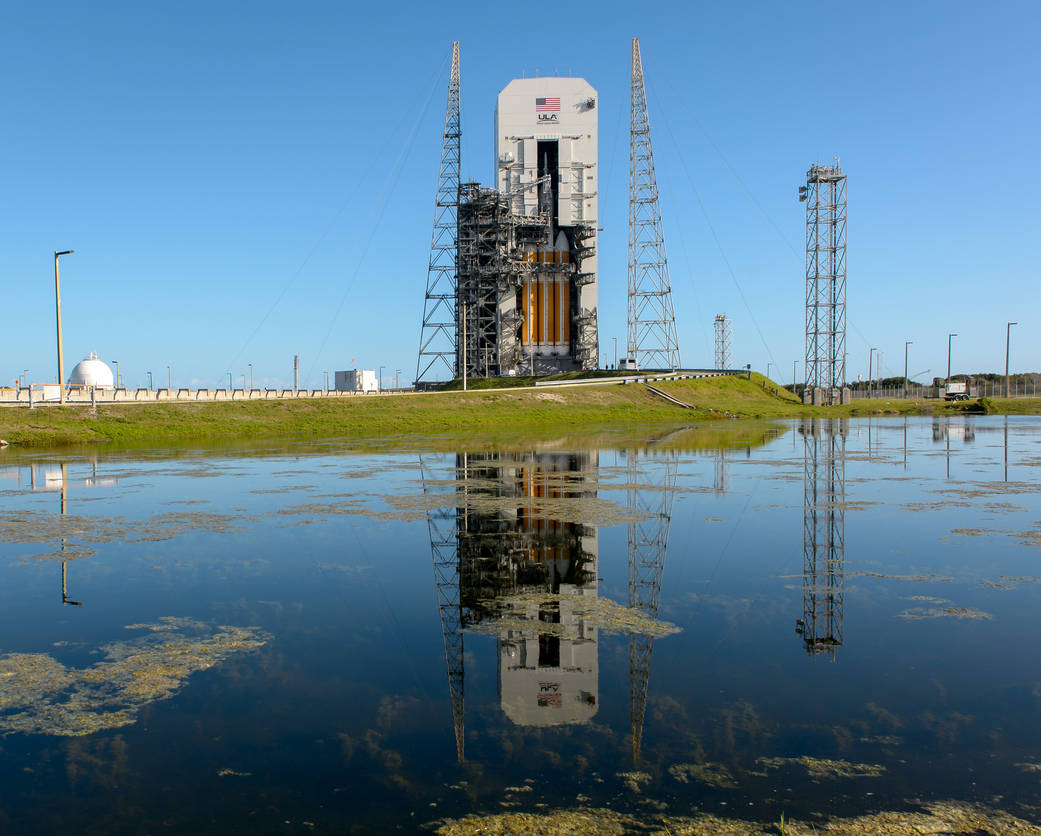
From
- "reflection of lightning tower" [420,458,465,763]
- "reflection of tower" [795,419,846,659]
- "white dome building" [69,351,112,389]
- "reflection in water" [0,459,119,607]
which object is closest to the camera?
"reflection of lightning tower" [420,458,465,763]

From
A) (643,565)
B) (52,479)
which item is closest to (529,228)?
(52,479)

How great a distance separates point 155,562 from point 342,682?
22.4 ft

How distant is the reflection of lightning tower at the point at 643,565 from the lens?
705 centimetres

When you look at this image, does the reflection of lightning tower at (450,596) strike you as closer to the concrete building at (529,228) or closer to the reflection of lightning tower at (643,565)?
the reflection of lightning tower at (643,565)

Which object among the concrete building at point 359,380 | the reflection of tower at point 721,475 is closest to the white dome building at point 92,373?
the concrete building at point 359,380

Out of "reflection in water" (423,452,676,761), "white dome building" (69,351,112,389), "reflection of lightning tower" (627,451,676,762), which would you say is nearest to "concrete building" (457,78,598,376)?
"white dome building" (69,351,112,389)

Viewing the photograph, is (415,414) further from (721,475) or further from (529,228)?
(721,475)

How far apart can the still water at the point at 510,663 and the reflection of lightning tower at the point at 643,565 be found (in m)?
0.06

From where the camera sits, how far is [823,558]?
40.9 feet

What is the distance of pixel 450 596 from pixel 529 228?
239 ft

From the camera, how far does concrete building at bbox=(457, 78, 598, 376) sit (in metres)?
79.1

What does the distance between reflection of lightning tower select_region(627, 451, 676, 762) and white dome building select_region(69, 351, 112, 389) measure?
71.3 m

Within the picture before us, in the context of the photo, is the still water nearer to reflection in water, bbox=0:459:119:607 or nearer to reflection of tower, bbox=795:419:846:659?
reflection of tower, bbox=795:419:846:659

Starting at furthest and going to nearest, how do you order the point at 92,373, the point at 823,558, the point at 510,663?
the point at 92,373 → the point at 823,558 → the point at 510,663
